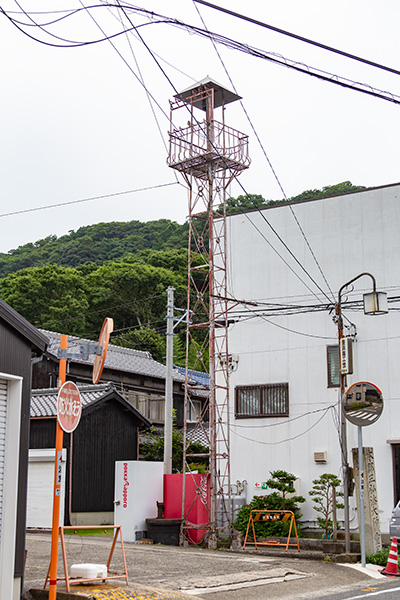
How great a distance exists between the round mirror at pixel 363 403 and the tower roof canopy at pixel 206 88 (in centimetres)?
966

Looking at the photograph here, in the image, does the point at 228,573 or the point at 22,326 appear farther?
the point at 228,573

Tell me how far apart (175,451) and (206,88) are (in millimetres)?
Answer: 14527

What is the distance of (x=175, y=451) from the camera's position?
1124 inches

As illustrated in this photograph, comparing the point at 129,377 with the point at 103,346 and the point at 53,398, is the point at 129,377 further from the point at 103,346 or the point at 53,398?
the point at 103,346

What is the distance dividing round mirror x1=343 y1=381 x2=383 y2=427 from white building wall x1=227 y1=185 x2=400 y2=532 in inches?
195

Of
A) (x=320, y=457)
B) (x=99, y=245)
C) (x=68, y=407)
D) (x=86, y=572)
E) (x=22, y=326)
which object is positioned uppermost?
(x=99, y=245)

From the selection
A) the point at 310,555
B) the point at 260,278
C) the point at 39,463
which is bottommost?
the point at 310,555

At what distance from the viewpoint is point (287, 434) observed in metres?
22.1

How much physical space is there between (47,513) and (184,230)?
41.9m

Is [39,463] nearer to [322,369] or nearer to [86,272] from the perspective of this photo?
[322,369]

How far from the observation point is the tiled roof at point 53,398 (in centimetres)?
2778

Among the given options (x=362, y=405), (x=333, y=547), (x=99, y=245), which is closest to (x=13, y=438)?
(x=362, y=405)

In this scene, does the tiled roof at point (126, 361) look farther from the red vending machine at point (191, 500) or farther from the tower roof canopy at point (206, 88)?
the tower roof canopy at point (206, 88)

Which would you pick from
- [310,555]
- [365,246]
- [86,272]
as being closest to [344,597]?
[310,555]
